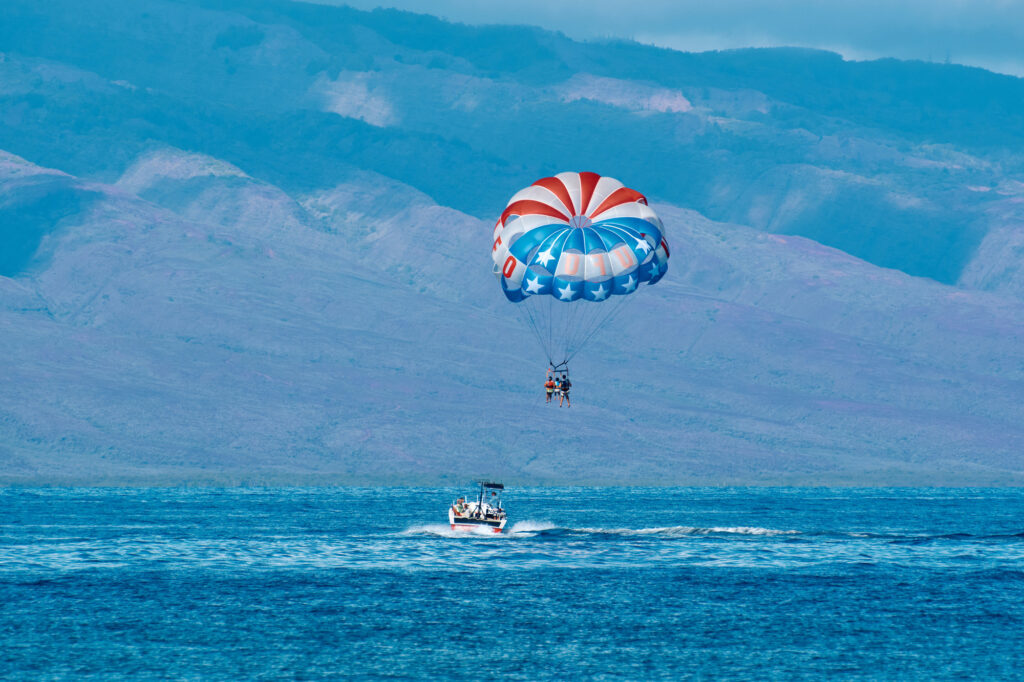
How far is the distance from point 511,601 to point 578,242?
1702 cm

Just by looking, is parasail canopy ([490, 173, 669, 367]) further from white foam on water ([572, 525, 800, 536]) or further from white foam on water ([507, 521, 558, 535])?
white foam on water ([572, 525, 800, 536])

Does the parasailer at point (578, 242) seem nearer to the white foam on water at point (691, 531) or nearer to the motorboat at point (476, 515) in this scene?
the motorboat at point (476, 515)

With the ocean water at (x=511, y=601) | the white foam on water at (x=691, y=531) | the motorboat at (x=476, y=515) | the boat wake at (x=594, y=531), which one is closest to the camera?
the ocean water at (x=511, y=601)

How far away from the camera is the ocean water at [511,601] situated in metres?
55.7

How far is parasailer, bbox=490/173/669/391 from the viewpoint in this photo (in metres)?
73.8

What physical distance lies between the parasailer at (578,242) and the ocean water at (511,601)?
544 inches

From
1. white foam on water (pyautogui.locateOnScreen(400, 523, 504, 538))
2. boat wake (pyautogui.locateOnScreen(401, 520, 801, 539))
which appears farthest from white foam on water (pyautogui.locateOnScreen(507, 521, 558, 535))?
white foam on water (pyautogui.locateOnScreen(400, 523, 504, 538))

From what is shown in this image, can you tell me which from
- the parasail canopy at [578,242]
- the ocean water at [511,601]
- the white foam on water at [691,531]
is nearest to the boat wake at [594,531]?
the white foam on water at [691,531]

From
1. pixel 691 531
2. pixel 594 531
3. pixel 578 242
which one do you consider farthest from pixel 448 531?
pixel 578 242

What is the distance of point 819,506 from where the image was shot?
16762cm

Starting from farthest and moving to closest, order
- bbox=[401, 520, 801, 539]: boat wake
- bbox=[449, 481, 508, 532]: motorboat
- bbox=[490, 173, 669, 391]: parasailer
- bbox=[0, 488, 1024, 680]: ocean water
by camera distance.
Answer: bbox=[401, 520, 801, 539]: boat wake
bbox=[449, 481, 508, 532]: motorboat
bbox=[490, 173, 669, 391]: parasailer
bbox=[0, 488, 1024, 680]: ocean water

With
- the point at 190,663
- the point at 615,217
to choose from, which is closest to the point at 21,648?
the point at 190,663

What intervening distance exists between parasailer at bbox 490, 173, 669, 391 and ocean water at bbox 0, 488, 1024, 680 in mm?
13806

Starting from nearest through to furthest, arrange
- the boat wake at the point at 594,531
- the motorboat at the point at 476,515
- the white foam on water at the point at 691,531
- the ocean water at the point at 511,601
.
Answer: the ocean water at the point at 511,601
the motorboat at the point at 476,515
the boat wake at the point at 594,531
the white foam on water at the point at 691,531
